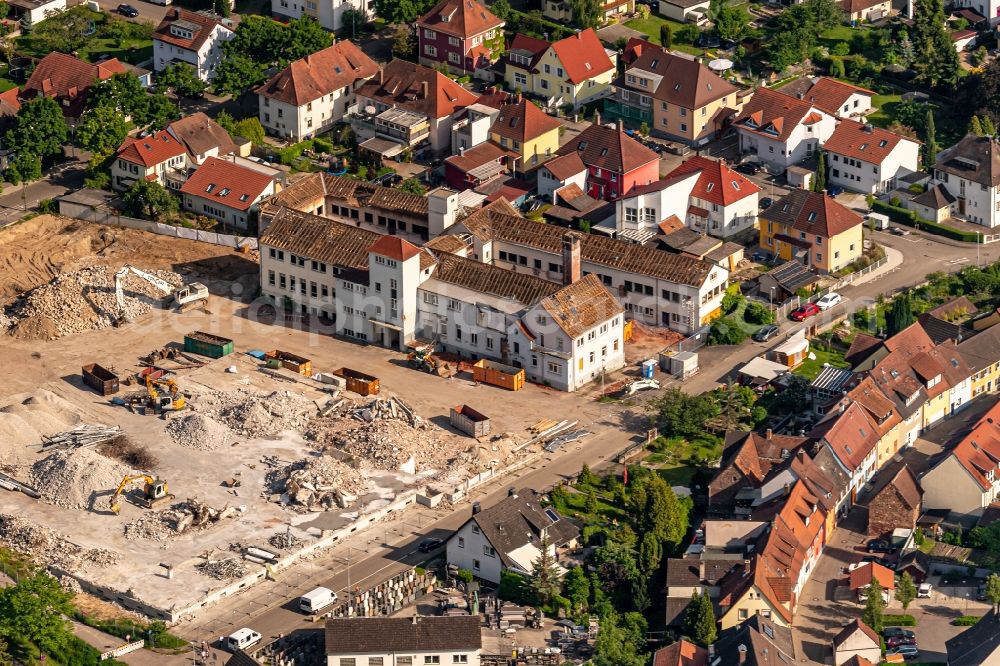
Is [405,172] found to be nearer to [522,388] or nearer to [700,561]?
[522,388]

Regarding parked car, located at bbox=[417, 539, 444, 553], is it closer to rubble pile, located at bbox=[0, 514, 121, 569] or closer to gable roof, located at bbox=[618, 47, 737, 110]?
rubble pile, located at bbox=[0, 514, 121, 569]

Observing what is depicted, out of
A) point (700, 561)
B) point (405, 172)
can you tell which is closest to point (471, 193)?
point (405, 172)

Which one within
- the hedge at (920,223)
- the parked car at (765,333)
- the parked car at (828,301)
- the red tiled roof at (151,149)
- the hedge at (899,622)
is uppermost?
the red tiled roof at (151,149)

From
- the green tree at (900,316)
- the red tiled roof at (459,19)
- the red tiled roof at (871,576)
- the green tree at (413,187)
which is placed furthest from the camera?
the red tiled roof at (459,19)

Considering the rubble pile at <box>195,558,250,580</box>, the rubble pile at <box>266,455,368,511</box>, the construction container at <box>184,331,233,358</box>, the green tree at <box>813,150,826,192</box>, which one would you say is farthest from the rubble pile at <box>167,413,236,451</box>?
Answer: the green tree at <box>813,150,826,192</box>

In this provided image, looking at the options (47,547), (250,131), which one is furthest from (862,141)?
(47,547)

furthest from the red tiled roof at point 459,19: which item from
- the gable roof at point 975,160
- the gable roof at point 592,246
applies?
the gable roof at point 975,160

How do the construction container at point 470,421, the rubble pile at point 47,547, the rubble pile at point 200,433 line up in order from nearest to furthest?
the rubble pile at point 47,547
the rubble pile at point 200,433
the construction container at point 470,421

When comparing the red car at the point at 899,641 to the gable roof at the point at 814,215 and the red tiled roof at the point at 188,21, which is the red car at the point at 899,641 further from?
the red tiled roof at the point at 188,21
